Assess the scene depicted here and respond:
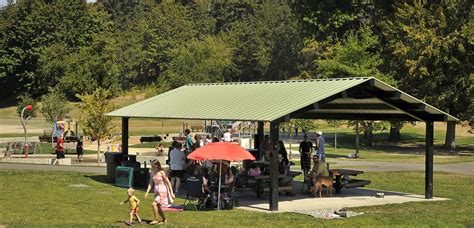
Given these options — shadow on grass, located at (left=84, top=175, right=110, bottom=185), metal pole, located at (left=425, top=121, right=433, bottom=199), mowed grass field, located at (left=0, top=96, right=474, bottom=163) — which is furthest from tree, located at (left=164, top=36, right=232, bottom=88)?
metal pole, located at (left=425, top=121, right=433, bottom=199)

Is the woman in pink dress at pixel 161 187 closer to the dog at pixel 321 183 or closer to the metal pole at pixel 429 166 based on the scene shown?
the dog at pixel 321 183

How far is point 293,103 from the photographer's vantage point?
18.1m

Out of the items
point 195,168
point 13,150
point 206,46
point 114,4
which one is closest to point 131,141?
point 13,150

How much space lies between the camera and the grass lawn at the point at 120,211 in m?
15.5

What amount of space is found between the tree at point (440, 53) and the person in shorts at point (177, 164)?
1214 inches

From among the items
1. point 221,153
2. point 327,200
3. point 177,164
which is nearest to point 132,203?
point 221,153

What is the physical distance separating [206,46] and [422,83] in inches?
1773

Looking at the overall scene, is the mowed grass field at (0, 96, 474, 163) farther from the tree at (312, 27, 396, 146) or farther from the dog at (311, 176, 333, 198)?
the dog at (311, 176, 333, 198)

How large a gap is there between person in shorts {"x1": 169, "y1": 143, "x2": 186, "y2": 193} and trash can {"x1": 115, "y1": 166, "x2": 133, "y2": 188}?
1.89 metres

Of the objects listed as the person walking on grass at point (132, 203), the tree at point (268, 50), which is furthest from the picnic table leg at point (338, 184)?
the tree at point (268, 50)

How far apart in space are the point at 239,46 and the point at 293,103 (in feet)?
286

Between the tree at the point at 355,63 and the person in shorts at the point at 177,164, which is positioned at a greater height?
the tree at the point at 355,63

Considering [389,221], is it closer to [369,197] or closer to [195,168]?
[369,197]

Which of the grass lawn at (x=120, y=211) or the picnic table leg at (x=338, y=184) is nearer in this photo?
the grass lawn at (x=120, y=211)
